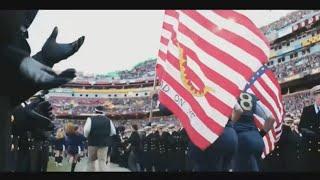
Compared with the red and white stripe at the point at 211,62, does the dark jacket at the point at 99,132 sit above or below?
below

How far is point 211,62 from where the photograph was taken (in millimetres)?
6898

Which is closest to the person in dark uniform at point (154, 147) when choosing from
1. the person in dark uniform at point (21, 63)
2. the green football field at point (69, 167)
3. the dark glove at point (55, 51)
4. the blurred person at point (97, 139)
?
the green football field at point (69, 167)

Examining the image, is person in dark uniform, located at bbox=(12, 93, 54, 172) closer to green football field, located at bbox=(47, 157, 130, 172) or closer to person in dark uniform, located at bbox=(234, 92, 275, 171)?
green football field, located at bbox=(47, 157, 130, 172)

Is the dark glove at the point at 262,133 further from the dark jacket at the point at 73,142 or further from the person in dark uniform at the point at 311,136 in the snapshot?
the dark jacket at the point at 73,142

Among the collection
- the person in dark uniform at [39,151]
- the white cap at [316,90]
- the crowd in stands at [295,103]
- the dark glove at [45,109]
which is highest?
the white cap at [316,90]

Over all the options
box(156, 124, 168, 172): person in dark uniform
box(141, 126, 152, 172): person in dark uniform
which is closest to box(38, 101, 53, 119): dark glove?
box(141, 126, 152, 172): person in dark uniform

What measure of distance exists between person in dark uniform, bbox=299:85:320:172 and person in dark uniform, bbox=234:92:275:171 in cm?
33

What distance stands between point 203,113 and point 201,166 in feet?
1.79

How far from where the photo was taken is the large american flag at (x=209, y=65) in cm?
682

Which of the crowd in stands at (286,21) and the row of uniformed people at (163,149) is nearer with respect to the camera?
the row of uniformed people at (163,149)

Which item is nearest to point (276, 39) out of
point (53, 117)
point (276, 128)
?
point (276, 128)

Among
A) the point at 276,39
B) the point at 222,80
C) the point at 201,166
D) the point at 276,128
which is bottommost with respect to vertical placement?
the point at 201,166
